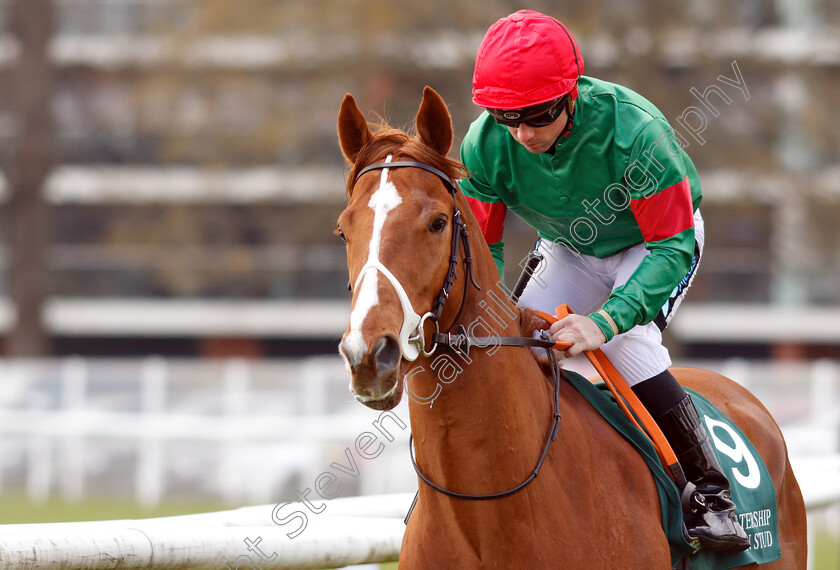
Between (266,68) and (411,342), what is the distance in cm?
1614

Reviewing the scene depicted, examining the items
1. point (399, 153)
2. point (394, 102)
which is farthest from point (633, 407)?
point (394, 102)

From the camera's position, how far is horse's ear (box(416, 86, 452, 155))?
274 cm

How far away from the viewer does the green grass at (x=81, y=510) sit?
9.63 metres

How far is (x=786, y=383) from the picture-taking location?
12.3m

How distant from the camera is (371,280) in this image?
2.44 metres

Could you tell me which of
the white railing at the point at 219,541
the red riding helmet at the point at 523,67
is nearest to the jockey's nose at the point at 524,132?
the red riding helmet at the point at 523,67

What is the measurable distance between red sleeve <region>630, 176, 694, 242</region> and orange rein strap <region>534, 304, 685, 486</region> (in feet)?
1.18

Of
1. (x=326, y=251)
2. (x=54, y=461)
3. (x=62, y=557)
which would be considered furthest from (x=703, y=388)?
(x=326, y=251)

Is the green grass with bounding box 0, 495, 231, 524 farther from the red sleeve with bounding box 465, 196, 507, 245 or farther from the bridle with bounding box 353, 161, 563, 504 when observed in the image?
the bridle with bounding box 353, 161, 563, 504

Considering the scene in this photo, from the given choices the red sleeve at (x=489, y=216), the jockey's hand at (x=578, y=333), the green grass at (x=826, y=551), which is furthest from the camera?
the green grass at (x=826, y=551)

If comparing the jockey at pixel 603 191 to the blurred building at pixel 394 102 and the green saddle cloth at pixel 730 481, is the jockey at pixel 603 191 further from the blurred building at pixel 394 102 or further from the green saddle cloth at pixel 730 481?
the blurred building at pixel 394 102

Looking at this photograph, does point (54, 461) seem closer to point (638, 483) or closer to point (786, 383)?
point (786, 383)

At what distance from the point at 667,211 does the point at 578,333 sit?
1.62ft

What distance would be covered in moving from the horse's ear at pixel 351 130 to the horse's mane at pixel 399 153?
0.12 ft
